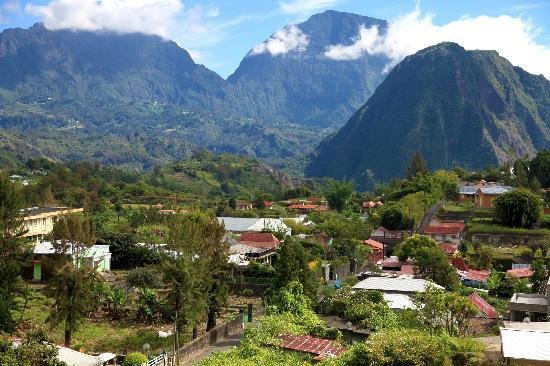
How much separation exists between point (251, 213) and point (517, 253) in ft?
109

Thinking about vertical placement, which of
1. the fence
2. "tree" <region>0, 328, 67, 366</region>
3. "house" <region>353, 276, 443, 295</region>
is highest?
"tree" <region>0, 328, 67, 366</region>

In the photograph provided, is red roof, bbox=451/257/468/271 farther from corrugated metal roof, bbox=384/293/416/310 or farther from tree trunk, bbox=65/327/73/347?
tree trunk, bbox=65/327/73/347

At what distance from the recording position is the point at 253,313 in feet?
93.2

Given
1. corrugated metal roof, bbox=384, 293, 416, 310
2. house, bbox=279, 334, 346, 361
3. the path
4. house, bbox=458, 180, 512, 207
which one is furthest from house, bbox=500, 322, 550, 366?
house, bbox=458, 180, 512, 207

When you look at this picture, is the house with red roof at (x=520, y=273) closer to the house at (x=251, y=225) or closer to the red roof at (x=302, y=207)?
the house at (x=251, y=225)

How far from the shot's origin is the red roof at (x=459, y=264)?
42125mm

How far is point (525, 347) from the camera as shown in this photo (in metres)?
16.2

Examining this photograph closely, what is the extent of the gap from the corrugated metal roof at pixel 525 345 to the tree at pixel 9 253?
16.4 m

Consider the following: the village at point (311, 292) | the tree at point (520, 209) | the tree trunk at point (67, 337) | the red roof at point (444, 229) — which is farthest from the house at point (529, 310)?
the tree at point (520, 209)

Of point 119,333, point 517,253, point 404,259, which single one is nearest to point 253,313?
point 119,333

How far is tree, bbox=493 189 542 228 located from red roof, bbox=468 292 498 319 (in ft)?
83.8

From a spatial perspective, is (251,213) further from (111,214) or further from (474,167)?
(474,167)

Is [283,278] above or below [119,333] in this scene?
above

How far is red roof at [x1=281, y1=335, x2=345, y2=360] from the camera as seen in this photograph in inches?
744
